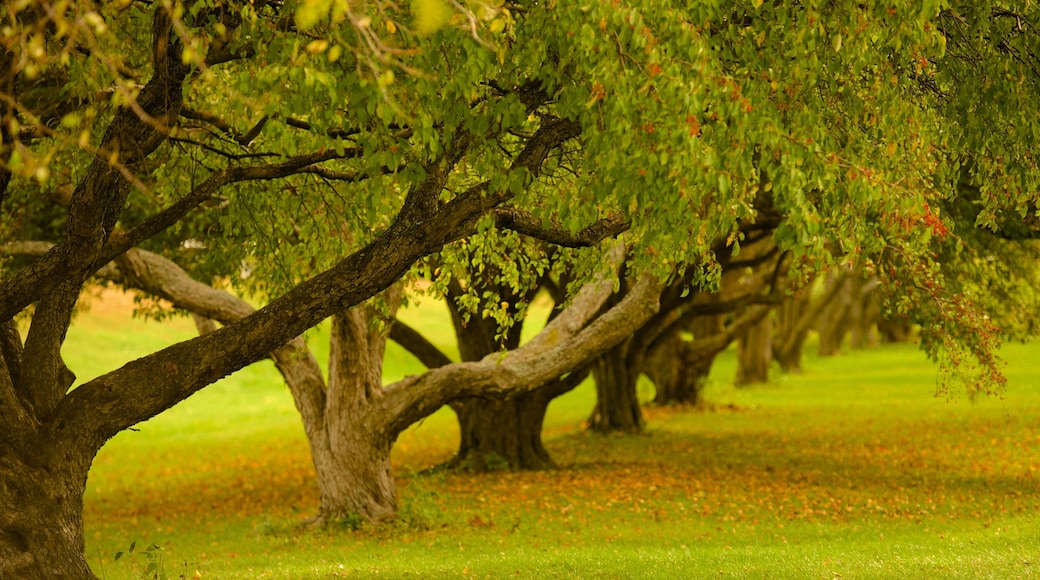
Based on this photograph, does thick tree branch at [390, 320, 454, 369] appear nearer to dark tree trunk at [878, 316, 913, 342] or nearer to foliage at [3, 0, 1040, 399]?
foliage at [3, 0, 1040, 399]

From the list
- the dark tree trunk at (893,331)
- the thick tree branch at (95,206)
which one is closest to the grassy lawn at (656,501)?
the thick tree branch at (95,206)

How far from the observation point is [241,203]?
11375mm

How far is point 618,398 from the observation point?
28.8 meters

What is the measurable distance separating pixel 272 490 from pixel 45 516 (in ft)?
48.0

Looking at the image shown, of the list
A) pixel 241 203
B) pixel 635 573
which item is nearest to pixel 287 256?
pixel 241 203

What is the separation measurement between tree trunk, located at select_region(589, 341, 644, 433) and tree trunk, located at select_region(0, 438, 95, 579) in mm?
20086

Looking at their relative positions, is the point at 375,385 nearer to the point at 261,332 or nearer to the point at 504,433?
the point at 261,332

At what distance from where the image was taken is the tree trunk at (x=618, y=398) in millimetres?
28344

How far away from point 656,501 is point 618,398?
33.5 feet

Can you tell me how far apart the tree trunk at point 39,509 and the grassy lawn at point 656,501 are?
2.42 ft

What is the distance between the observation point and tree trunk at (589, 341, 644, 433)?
28.3 metres

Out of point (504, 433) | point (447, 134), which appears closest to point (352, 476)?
point (504, 433)

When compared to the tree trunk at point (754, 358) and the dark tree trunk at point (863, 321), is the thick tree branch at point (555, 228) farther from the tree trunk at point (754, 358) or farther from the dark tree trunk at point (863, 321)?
the dark tree trunk at point (863, 321)

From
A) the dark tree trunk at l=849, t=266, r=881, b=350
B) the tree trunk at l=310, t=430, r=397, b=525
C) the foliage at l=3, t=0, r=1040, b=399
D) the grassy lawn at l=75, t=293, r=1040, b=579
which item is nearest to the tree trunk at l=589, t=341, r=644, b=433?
the grassy lawn at l=75, t=293, r=1040, b=579
